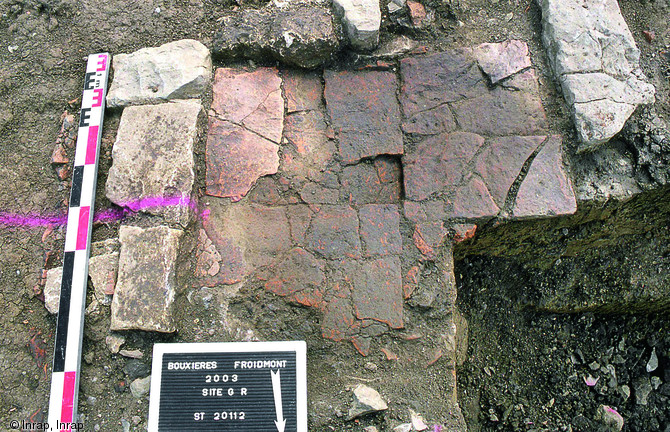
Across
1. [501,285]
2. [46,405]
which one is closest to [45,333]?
[46,405]

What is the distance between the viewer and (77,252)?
208cm

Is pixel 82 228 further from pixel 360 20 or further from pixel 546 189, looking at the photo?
pixel 546 189

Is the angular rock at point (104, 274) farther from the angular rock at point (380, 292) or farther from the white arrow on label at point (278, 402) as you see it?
the angular rock at point (380, 292)

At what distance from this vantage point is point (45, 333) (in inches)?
81.3

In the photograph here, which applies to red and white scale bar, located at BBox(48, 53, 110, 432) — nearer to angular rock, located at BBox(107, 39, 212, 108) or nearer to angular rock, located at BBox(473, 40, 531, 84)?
angular rock, located at BBox(107, 39, 212, 108)

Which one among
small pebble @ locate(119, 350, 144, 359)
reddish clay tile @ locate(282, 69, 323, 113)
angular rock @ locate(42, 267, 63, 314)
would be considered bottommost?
small pebble @ locate(119, 350, 144, 359)

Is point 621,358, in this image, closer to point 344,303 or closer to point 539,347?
point 539,347

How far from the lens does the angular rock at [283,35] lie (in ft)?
7.48

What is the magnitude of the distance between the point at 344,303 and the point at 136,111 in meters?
1.28

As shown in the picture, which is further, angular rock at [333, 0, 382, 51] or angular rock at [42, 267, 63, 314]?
angular rock at [333, 0, 382, 51]

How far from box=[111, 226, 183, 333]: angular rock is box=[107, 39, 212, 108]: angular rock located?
2.17 ft

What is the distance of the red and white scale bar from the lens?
1.90 m

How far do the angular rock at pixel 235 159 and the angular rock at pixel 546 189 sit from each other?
1081 mm

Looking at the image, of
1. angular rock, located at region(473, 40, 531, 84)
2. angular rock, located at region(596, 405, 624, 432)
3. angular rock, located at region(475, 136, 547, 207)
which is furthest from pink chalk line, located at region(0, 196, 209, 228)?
angular rock, located at region(596, 405, 624, 432)
